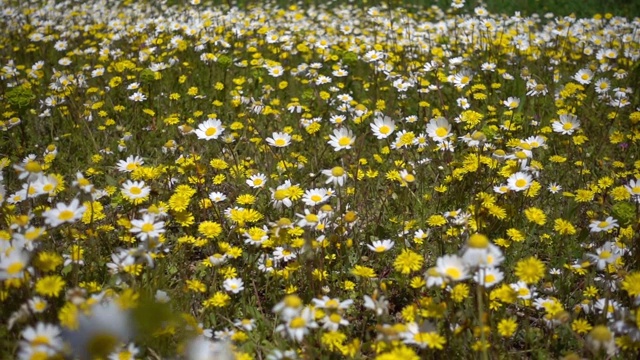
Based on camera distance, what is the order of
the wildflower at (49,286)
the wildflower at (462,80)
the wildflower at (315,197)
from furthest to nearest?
1. the wildflower at (462,80)
2. the wildflower at (315,197)
3. the wildflower at (49,286)

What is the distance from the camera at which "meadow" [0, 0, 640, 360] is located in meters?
1.78

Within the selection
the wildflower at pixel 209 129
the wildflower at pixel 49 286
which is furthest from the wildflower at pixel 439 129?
the wildflower at pixel 49 286

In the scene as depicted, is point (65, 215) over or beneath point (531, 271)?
over

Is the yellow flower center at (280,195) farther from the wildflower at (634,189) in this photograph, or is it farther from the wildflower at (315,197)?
the wildflower at (634,189)

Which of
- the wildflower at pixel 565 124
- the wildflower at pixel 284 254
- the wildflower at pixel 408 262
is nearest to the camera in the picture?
the wildflower at pixel 408 262

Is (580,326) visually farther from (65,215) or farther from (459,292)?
(65,215)

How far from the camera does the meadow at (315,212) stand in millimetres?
1780

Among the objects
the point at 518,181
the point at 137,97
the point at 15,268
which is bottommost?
the point at 15,268

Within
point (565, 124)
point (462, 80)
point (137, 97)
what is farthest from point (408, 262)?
point (137, 97)

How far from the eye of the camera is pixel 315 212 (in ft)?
8.23

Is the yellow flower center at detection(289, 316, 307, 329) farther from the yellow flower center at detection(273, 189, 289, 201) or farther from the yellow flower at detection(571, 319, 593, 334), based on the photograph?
the yellow flower at detection(571, 319, 593, 334)

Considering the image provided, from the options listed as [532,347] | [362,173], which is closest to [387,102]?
[362,173]

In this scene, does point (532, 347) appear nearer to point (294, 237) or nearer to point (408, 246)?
point (408, 246)

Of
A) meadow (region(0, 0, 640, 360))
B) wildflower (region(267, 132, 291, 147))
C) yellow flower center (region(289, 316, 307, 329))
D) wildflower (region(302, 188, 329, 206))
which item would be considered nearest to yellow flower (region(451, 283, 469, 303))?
meadow (region(0, 0, 640, 360))
